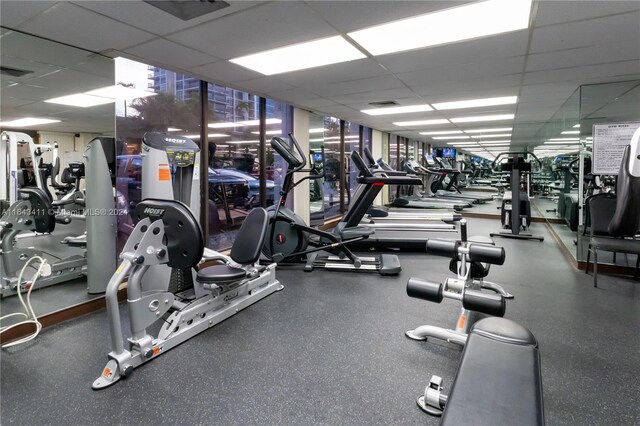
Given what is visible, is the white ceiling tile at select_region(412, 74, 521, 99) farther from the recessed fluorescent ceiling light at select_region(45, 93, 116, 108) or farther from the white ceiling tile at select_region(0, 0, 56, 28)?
the white ceiling tile at select_region(0, 0, 56, 28)

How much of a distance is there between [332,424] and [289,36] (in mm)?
2752

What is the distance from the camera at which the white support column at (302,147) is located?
6055 mm

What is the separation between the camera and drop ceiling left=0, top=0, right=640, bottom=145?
231 centimetres

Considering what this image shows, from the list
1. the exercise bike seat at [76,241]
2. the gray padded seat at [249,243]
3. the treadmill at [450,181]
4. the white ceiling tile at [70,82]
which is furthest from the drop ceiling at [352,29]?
the treadmill at [450,181]

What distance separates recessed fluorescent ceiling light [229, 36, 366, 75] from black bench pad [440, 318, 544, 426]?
2.53m

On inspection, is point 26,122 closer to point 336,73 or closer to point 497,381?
point 336,73

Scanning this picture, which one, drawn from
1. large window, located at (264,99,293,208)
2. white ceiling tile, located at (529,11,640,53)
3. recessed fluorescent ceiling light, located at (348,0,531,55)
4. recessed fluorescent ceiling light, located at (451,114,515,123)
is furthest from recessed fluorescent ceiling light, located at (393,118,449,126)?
recessed fluorescent ceiling light, located at (348,0,531,55)

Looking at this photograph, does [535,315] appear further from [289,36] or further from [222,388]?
[289,36]

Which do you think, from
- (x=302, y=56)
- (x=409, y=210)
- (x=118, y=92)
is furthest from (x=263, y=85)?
(x=409, y=210)

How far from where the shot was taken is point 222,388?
6.53 feet

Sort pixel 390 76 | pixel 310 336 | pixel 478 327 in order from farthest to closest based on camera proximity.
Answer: pixel 390 76
pixel 310 336
pixel 478 327

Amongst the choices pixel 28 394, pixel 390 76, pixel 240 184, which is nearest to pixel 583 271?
pixel 390 76

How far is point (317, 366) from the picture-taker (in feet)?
7.22

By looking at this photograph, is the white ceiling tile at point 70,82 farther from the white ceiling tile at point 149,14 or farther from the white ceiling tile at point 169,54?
the white ceiling tile at point 149,14
